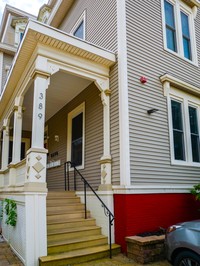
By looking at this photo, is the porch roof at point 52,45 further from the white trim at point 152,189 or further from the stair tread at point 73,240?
the stair tread at point 73,240

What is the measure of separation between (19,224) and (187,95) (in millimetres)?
5643

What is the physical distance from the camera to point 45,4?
11766mm

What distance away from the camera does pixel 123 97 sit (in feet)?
18.7

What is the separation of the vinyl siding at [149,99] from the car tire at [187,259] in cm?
197

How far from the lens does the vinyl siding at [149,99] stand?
5.70 metres

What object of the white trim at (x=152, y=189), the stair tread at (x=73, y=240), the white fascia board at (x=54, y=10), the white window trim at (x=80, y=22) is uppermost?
the white fascia board at (x=54, y=10)

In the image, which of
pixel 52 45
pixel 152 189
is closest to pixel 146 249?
pixel 152 189

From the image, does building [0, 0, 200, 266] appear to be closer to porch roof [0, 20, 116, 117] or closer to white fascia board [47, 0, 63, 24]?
porch roof [0, 20, 116, 117]

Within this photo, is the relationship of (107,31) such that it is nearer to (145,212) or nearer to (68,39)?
(68,39)

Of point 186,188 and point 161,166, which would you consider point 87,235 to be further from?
point 186,188

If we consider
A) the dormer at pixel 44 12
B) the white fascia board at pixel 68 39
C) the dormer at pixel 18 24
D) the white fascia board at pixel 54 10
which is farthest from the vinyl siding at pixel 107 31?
the dormer at pixel 18 24

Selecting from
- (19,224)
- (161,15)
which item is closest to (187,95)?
(161,15)

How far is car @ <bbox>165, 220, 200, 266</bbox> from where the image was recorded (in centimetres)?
325

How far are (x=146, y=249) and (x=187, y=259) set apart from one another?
1273mm
